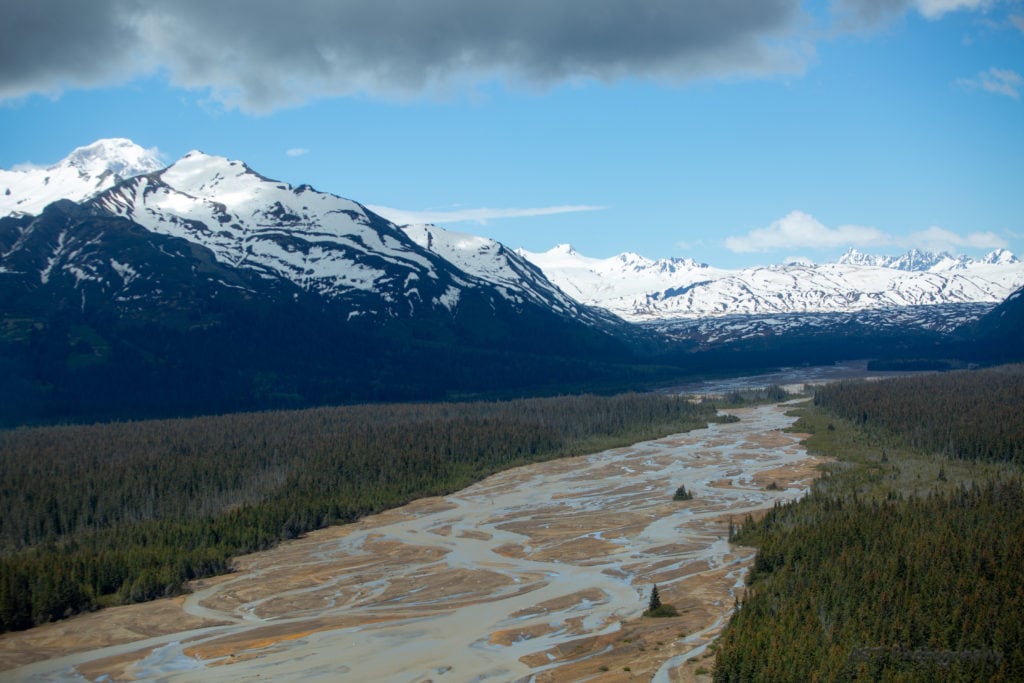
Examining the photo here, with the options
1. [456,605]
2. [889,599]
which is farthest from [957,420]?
[456,605]

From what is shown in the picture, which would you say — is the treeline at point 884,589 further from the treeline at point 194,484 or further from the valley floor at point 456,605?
the treeline at point 194,484

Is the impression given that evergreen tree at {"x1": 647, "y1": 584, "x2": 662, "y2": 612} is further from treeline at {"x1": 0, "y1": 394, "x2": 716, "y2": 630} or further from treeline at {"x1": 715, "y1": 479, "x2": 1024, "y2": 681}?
treeline at {"x1": 0, "y1": 394, "x2": 716, "y2": 630}

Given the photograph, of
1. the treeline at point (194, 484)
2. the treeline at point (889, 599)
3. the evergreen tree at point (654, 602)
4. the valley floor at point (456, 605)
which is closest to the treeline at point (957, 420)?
the valley floor at point (456, 605)

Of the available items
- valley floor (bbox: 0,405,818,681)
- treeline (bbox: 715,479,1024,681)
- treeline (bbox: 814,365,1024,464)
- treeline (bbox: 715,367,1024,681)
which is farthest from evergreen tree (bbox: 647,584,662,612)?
treeline (bbox: 814,365,1024,464)

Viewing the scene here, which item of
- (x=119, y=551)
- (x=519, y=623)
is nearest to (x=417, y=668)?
(x=519, y=623)

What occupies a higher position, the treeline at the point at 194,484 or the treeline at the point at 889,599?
the treeline at the point at 194,484
